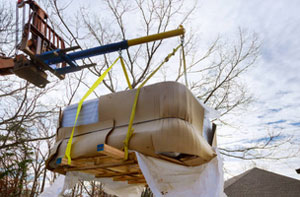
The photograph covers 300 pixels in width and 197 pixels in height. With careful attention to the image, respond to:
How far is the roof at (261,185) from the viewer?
1310 centimetres

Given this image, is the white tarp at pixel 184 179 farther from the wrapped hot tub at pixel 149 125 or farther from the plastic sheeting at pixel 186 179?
the wrapped hot tub at pixel 149 125

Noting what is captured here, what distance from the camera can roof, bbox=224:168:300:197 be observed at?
1310 cm

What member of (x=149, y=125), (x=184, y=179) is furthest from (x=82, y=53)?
(x=184, y=179)

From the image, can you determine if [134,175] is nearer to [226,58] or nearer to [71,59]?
[71,59]

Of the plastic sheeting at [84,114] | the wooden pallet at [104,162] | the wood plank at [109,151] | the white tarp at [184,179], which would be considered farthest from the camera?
the plastic sheeting at [84,114]

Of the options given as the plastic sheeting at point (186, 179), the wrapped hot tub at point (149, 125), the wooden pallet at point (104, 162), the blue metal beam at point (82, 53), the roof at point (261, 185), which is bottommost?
the roof at point (261, 185)

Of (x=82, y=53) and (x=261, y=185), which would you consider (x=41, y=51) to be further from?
(x=261, y=185)

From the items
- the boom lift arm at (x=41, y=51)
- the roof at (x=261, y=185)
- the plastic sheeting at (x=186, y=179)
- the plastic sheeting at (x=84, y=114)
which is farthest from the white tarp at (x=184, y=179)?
the roof at (x=261, y=185)

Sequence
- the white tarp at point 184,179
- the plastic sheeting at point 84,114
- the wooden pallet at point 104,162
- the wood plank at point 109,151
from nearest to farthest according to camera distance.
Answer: the wood plank at point 109,151 → the wooden pallet at point 104,162 → the white tarp at point 184,179 → the plastic sheeting at point 84,114

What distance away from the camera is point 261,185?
13.8m

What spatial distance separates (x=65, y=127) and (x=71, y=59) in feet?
4.71

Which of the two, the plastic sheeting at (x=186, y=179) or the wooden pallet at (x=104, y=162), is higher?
the wooden pallet at (x=104, y=162)

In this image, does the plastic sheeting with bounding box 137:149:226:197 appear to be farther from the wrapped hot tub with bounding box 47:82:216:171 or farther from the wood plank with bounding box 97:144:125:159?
the wood plank with bounding box 97:144:125:159

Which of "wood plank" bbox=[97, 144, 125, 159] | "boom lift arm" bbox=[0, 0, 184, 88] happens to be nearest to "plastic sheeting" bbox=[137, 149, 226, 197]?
"wood plank" bbox=[97, 144, 125, 159]
